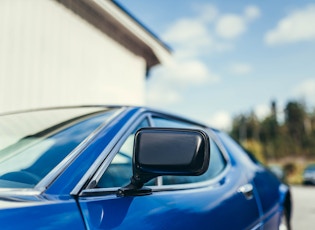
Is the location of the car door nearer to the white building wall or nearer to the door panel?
the door panel

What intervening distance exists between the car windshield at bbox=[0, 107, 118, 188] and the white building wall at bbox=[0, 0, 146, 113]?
10.5ft

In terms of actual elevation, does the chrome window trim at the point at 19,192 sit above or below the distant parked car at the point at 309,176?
above

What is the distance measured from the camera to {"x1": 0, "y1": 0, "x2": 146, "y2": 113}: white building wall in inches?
208

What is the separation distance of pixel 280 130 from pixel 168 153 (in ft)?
317

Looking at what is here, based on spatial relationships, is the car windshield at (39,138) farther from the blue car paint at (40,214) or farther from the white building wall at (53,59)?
the white building wall at (53,59)

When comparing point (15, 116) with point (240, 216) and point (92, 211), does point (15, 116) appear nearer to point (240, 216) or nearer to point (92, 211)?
point (92, 211)

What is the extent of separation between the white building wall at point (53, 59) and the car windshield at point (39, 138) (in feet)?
10.5

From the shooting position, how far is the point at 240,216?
85.3 inches

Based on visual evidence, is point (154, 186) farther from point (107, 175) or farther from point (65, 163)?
point (65, 163)

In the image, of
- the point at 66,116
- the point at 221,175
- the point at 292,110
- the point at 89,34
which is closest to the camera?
the point at 66,116

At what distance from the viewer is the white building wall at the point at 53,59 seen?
208 inches

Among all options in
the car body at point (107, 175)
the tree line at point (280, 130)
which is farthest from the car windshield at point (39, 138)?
the tree line at point (280, 130)

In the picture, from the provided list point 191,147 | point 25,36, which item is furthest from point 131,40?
point 191,147

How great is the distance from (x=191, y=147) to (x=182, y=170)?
0.29 feet
